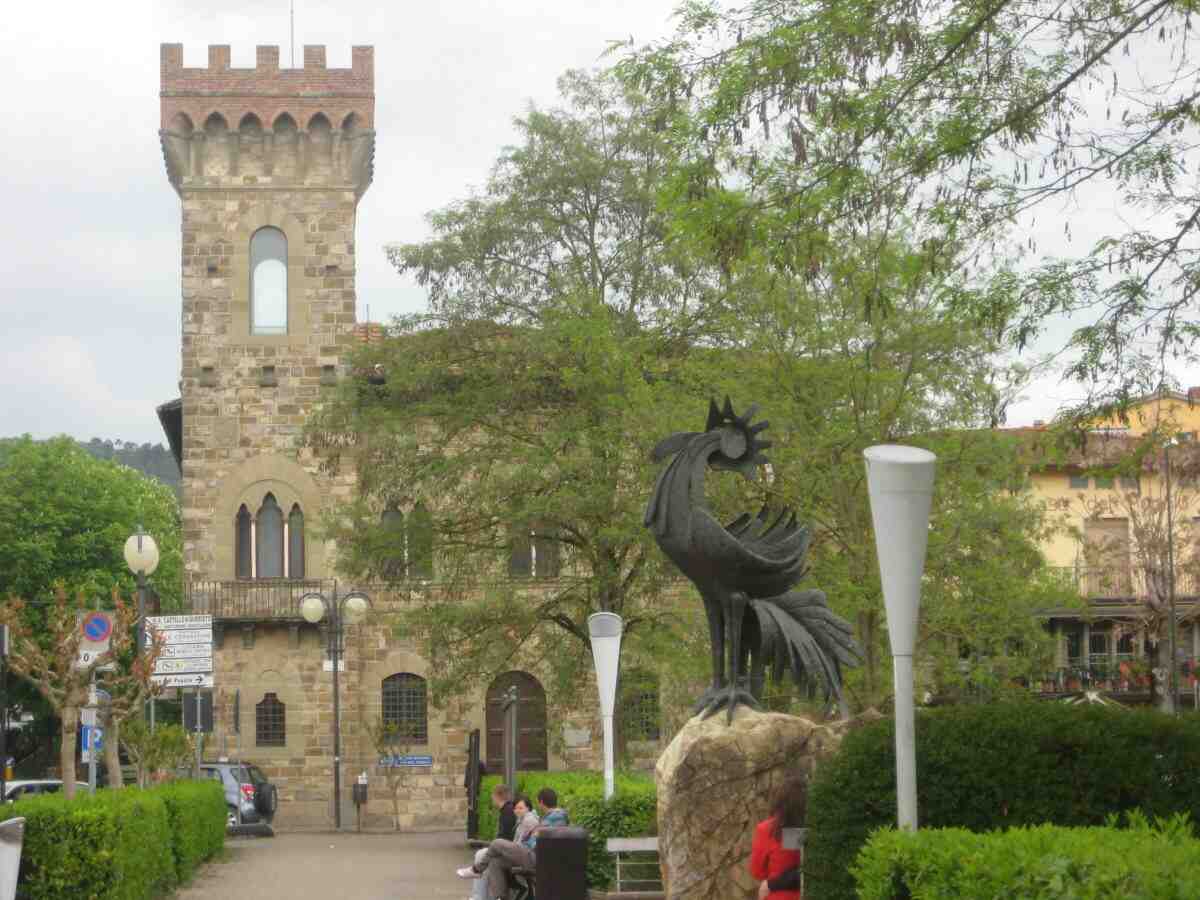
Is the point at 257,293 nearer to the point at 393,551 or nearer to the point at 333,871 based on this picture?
the point at 393,551

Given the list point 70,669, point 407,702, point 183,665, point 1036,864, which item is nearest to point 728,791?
point 1036,864

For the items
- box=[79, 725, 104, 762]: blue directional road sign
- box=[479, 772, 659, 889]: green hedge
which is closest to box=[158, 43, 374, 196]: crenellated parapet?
box=[79, 725, 104, 762]: blue directional road sign

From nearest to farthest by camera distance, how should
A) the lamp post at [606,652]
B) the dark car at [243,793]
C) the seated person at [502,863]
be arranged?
1. the seated person at [502,863]
2. the lamp post at [606,652]
3. the dark car at [243,793]

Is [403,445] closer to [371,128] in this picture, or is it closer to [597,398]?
[597,398]

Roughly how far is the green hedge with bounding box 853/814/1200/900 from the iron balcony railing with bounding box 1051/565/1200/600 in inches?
1421

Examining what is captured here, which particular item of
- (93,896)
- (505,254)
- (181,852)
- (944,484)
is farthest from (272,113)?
(93,896)

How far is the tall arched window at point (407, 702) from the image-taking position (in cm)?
4781

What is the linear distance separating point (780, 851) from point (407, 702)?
37.1 meters

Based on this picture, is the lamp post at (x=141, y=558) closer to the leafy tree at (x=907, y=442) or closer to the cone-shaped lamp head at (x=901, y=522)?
the leafy tree at (x=907, y=442)

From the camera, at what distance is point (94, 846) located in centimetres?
1571

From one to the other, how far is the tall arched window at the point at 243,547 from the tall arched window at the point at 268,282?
4378 millimetres

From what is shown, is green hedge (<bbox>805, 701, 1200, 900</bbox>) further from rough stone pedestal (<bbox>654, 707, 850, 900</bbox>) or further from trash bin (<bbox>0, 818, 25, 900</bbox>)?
trash bin (<bbox>0, 818, 25, 900</bbox>)

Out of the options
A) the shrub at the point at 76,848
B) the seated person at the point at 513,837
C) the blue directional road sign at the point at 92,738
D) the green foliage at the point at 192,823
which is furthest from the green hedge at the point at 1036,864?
the green foliage at the point at 192,823

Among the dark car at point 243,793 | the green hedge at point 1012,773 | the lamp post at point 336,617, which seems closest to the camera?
the green hedge at point 1012,773
